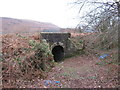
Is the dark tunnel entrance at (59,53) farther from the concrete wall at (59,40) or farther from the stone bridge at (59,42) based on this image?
the concrete wall at (59,40)

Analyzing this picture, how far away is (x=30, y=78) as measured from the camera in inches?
230

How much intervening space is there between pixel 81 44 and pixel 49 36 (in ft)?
11.0

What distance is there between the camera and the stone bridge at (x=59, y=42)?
10.3 m

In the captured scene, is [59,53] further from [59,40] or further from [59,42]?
[59,40]

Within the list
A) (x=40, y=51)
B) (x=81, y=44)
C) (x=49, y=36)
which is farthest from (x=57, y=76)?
(x=81, y=44)

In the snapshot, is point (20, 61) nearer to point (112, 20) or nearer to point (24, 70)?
point (24, 70)

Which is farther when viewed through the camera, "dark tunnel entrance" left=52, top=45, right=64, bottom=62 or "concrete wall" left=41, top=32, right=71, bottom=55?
"dark tunnel entrance" left=52, top=45, right=64, bottom=62

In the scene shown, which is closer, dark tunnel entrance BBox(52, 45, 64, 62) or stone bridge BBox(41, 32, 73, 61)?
stone bridge BBox(41, 32, 73, 61)

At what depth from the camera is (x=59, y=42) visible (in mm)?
11031

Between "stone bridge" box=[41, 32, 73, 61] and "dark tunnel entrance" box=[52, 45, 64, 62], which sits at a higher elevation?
"stone bridge" box=[41, 32, 73, 61]

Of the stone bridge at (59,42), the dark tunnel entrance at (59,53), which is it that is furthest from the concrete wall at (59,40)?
the dark tunnel entrance at (59,53)

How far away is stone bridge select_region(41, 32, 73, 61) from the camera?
10328 mm

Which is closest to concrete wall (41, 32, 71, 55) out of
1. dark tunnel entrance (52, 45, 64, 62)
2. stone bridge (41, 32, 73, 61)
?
stone bridge (41, 32, 73, 61)

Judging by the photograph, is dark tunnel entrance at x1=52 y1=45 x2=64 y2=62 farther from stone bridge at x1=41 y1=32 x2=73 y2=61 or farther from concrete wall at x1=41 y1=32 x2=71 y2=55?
concrete wall at x1=41 y1=32 x2=71 y2=55
